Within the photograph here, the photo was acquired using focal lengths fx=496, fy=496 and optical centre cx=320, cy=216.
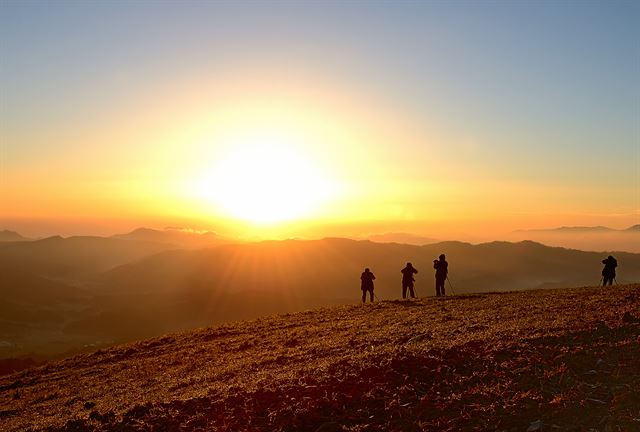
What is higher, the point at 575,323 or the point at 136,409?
the point at 575,323

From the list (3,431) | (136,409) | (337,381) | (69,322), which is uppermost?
(337,381)

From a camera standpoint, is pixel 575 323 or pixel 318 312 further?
pixel 318 312

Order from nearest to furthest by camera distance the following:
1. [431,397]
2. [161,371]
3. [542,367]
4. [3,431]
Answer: [431,397], [542,367], [3,431], [161,371]

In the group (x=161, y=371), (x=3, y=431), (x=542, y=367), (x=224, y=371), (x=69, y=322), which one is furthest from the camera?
(x=69, y=322)

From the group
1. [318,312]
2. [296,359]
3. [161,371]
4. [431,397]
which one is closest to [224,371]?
[296,359]

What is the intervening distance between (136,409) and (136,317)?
147342 millimetres

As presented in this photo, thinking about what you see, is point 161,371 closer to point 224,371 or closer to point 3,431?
point 224,371

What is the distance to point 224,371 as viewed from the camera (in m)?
18.6

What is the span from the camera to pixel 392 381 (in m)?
Result: 13.2

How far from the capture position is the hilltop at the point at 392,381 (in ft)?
35.9

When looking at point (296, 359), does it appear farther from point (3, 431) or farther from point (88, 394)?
point (3, 431)

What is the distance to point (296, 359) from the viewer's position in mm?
18656

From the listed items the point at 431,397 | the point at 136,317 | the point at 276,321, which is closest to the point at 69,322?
the point at 136,317

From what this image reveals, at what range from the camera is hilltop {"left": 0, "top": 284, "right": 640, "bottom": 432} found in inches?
431
